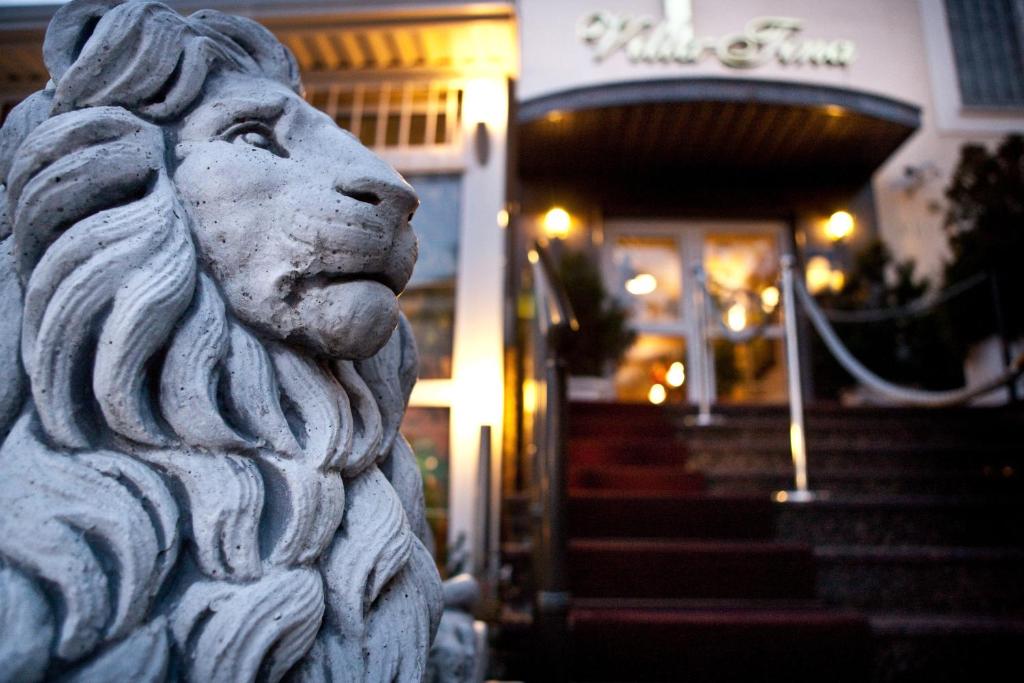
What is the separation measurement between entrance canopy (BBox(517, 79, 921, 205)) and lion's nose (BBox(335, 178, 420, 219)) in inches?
207

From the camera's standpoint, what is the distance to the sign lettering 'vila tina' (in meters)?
6.42

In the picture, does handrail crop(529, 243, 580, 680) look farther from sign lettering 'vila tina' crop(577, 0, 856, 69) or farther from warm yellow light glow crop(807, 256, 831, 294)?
warm yellow light glow crop(807, 256, 831, 294)

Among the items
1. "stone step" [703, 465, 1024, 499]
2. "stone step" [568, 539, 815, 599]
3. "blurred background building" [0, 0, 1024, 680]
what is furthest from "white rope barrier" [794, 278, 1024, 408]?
"stone step" [568, 539, 815, 599]

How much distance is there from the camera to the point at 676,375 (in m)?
6.96

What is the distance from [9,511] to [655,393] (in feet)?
22.3

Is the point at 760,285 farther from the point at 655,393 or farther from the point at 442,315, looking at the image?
the point at 442,315

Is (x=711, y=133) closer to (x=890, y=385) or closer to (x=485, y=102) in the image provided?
(x=485, y=102)

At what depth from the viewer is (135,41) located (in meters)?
0.76

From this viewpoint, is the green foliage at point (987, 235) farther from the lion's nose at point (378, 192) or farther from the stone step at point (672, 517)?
the lion's nose at point (378, 192)

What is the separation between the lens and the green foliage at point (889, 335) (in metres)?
5.31

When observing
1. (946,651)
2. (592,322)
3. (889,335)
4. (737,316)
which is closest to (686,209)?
(737,316)

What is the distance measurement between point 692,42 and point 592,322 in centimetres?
304

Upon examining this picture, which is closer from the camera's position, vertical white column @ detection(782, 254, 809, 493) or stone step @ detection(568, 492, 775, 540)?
stone step @ detection(568, 492, 775, 540)

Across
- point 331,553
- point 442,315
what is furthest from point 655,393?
point 331,553
